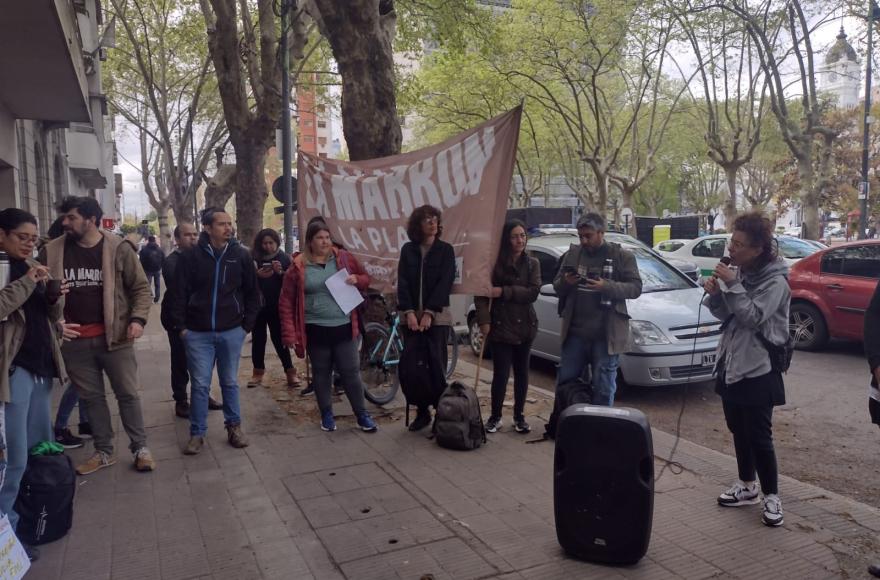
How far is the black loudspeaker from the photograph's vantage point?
3.49 meters

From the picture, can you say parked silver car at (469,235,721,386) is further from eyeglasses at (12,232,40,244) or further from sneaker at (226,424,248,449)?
eyeglasses at (12,232,40,244)

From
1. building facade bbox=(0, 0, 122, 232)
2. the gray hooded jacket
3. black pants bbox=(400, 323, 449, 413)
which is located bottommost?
black pants bbox=(400, 323, 449, 413)

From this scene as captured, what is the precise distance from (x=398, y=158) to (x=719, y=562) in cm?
419

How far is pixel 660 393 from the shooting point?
768 centimetres

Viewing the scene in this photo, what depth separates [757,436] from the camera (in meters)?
4.07

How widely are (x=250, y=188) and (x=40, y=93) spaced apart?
11.4 ft

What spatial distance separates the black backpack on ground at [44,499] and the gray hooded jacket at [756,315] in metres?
3.85

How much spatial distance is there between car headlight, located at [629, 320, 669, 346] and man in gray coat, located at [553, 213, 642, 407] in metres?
1.65

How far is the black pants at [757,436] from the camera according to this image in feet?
13.3

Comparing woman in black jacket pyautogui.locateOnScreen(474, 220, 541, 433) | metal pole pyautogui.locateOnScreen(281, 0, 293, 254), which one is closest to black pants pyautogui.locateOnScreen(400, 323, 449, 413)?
woman in black jacket pyautogui.locateOnScreen(474, 220, 541, 433)

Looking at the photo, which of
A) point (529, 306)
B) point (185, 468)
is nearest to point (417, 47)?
point (529, 306)

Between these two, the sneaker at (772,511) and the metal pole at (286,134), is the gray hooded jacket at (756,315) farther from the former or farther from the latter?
the metal pole at (286,134)

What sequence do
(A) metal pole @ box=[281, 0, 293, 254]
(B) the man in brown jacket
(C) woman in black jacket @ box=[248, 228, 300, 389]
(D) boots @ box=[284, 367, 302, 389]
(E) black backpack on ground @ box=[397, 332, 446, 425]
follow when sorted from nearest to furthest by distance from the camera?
(B) the man in brown jacket < (E) black backpack on ground @ box=[397, 332, 446, 425] < (C) woman in black jacket @ box=[248, 228, 300, 389] < (D) boots @ box=[284, 367, 302, 389] < (A) metal pole @ box=[281, 0, 293, 254]

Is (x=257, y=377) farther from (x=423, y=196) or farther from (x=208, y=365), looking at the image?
(x=423, y=196)
